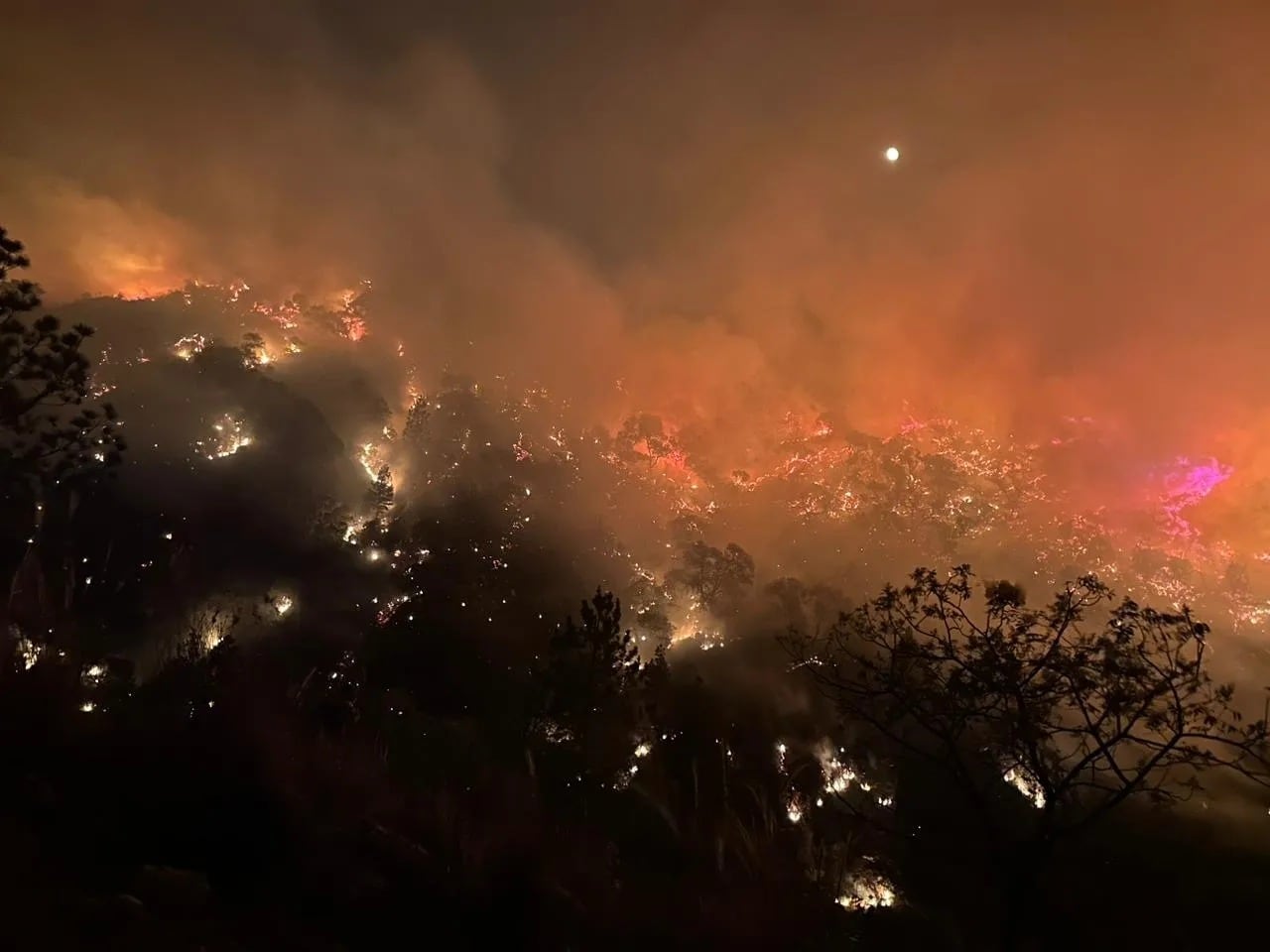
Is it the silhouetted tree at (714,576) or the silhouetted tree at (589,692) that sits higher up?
the silhouetted tree at (714,576)

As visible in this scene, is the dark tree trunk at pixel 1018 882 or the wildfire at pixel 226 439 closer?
the dark tree trunk at pixel 1018 882

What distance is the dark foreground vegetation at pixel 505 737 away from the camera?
52.3ft

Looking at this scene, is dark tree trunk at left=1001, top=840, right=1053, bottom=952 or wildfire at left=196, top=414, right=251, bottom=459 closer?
dark tree trunk at left=1001, top=840, right=1053, bottom=952

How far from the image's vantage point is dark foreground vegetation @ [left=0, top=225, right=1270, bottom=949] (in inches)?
628

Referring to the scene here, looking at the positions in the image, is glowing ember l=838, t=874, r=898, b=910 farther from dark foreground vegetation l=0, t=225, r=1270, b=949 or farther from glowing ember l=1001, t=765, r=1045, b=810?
glowing ember l=1001, t=765, r=1045, b=810

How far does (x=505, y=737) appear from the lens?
43.8 metres

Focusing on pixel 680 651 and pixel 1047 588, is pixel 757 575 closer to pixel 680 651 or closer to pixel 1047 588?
pixel 680 651

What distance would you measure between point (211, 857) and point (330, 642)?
44898 millimetres

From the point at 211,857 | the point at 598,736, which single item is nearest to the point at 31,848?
the point at 211,857

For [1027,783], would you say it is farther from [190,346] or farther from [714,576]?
[190,346]

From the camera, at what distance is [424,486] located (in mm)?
88562

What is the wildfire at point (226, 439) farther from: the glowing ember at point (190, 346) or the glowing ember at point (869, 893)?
the glowing ember at point (869, 893)

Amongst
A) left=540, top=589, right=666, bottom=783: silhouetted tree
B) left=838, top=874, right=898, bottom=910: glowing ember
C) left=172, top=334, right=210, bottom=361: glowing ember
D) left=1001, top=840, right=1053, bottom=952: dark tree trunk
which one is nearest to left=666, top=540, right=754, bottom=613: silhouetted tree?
left=540, top=589, right=666, bottom=783: silhouetted tree

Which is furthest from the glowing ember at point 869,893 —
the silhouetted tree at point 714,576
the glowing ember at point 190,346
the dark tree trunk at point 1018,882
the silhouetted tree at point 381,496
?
the glowing ember at point 190,346
